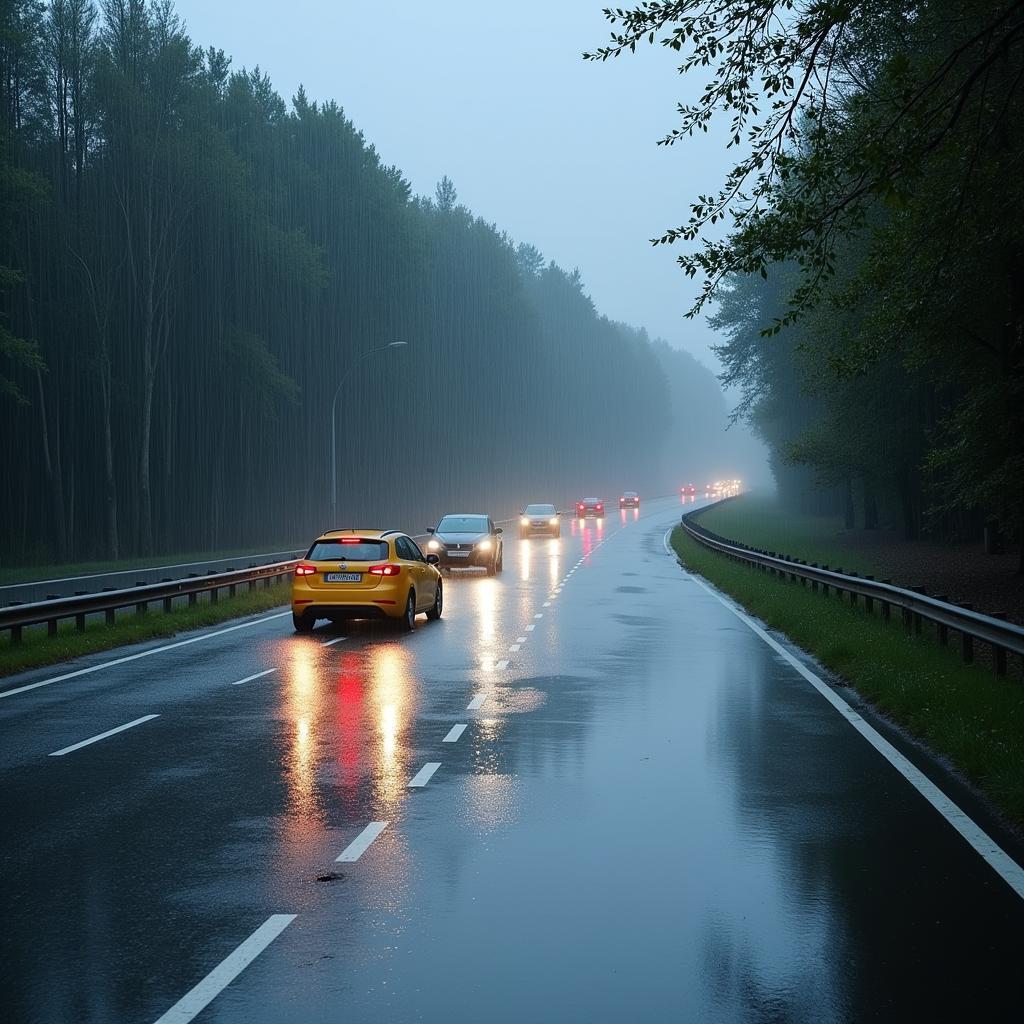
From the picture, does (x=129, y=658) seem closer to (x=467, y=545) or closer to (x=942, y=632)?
(x=942, y=632)

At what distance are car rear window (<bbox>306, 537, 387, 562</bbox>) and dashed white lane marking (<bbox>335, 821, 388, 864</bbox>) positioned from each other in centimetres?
1377

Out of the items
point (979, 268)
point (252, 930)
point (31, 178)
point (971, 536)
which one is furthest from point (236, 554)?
point (252, 930)

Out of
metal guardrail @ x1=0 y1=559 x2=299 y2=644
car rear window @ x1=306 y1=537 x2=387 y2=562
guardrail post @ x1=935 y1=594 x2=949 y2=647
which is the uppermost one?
car rear window @ x1=306 y1=537 x2=387 y2=562

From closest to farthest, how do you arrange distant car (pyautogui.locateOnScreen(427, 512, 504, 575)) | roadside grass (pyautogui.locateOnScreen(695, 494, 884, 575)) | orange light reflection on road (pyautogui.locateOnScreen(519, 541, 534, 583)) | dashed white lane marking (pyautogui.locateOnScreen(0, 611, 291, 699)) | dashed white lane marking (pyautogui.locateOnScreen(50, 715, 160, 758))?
dashed white lane marking (pyautogui.locateOnScreen(50, 715, 160, 758)) → dashed white lane marking (pyautogui.locateOnScreen(0, 611, 291, 699)) → orange light reflection on road (pyautogui.locateOnScreen(519, 541, 534, 583)) → distant car (pyautogui.locateOnScreen(427, 512, 504, 575)) → roadside grass (pyautogui.locateOnScreen(695, 494, 884, 575))

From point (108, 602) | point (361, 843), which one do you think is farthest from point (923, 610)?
point (108, 602)

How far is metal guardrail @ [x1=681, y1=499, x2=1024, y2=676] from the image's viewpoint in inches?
533

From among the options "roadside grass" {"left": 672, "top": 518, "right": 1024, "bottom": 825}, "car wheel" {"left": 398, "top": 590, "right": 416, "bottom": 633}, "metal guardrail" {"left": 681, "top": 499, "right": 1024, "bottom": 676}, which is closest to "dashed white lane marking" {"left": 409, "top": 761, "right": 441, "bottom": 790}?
"roadside grass" {"left": 672, "top": 518, "right": 1024, "bottom": 825}

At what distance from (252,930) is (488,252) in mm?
114508

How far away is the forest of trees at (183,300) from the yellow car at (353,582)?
23870 millimetres

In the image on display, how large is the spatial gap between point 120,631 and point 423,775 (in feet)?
40.9

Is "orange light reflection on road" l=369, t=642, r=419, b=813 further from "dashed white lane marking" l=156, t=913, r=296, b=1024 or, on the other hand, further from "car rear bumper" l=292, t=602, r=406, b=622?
"dashed white lane marking" l=156, t=913, r=296, b=1024

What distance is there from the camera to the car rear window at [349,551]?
22.4 metres

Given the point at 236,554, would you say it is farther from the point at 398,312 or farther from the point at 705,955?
the point at 705,955

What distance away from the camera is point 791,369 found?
65.4 meters
